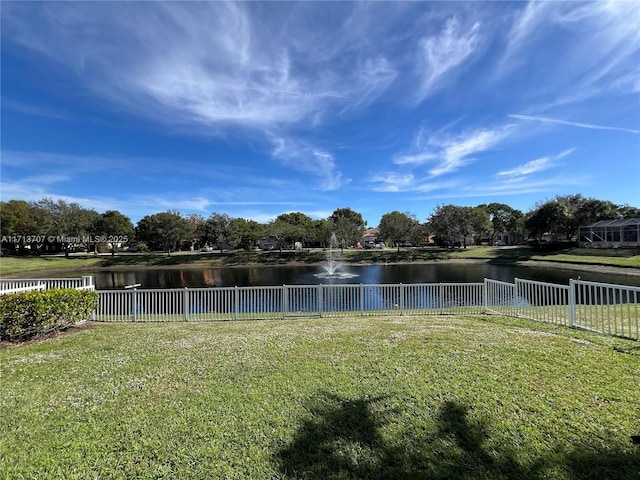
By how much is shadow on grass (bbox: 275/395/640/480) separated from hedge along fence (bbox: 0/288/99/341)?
619 centimetres

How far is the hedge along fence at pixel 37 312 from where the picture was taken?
19.8 ft

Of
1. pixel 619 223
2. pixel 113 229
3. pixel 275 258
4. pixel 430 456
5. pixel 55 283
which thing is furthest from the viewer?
pixel 113 229

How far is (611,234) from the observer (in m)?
37.4

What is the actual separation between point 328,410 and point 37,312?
6.22 metres

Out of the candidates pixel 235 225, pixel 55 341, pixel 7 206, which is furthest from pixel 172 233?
pixel 55 341

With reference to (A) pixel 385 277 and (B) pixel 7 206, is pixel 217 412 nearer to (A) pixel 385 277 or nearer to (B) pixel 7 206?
(A) pixel 385 277

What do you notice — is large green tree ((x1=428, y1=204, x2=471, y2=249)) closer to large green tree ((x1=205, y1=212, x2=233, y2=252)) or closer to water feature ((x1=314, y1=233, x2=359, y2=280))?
water feature ((x1=314, y1=233, x2=359, y2=280))

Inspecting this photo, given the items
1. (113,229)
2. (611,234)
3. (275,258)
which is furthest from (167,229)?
(611,234)

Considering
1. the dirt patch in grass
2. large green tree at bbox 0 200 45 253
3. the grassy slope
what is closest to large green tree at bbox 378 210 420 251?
the grassy slope

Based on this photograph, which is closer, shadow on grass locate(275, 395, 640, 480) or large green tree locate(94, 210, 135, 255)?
shadow on grass locate(275, 395, 640, 480)

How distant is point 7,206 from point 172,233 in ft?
72.3

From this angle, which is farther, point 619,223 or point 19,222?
point 19,222

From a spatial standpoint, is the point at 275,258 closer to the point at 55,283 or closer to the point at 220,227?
the point at 220,227

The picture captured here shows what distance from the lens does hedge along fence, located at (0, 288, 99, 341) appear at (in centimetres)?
604
